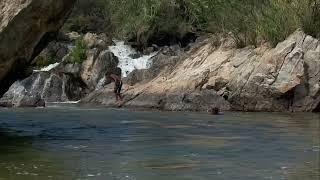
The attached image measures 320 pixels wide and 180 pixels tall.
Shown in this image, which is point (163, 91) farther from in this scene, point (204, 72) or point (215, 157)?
point (215, 157)

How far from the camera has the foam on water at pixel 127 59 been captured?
33.1 m

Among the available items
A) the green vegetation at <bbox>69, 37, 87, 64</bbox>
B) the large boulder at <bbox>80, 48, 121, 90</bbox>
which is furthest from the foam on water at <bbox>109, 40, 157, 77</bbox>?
the green vegetation at <bbox>69, 37, 87, 64</bbox>

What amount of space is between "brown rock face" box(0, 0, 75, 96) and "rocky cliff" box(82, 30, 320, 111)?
10662 millimetres

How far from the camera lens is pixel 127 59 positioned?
34375mm

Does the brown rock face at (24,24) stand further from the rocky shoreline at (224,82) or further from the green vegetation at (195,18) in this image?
the green vegetation at (195,18)

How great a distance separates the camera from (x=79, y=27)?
45.8 meters

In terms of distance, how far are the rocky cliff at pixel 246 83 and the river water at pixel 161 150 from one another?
190 inches

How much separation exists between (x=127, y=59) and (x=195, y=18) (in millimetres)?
4920

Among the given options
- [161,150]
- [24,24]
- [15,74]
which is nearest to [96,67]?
[15,74]

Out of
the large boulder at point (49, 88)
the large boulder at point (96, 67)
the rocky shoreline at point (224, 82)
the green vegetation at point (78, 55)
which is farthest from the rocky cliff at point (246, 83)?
the green vegetation at point (78, 55)

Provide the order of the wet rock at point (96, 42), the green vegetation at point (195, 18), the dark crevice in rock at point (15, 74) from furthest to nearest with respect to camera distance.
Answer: the wet rock at point (96, 42) → the green vegetation at point (195, 18) → the dark crevice in rock at point (15, 74)

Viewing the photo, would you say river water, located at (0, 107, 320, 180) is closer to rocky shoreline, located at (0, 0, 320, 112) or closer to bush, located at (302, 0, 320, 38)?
rocky shoreline, located at (0, 0, 320, 112)

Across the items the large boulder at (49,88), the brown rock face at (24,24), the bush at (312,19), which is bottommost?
the large boulder at (49,88)

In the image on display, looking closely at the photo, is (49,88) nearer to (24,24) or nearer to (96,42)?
(96,42)
